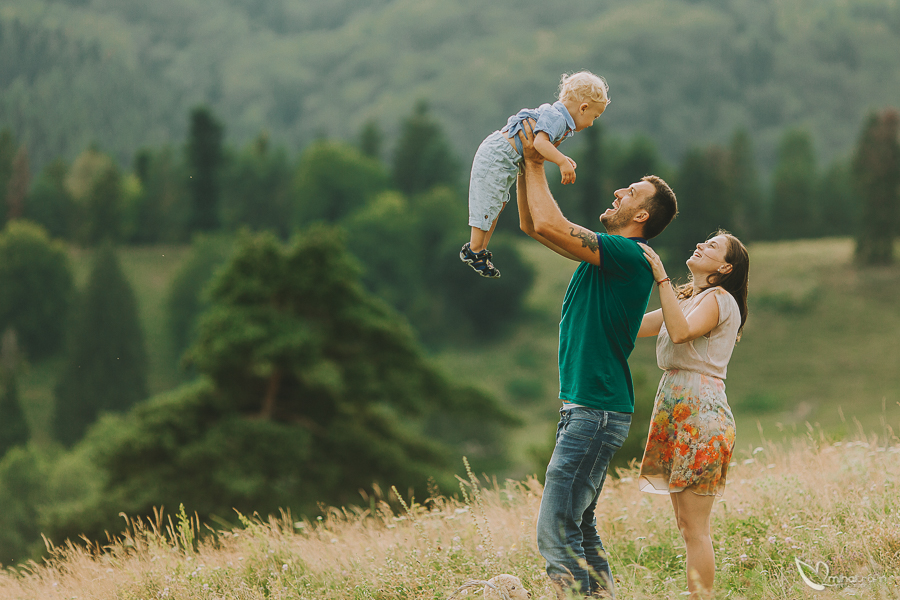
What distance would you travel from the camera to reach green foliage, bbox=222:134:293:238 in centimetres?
8469

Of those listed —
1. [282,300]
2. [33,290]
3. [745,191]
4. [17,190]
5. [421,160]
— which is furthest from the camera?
[421,160]

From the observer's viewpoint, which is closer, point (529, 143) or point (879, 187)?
point (529, 143)

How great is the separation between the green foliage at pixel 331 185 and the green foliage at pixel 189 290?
15.1 meters

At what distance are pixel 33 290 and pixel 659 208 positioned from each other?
73733mm

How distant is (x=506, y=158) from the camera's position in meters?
3.76

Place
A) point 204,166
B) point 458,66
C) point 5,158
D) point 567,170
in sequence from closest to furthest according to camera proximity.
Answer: point 567,170 → point 204,166 → point 5,158 → point 458,66

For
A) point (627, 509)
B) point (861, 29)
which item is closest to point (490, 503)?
point (627, 509)

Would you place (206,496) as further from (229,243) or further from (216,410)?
(229,243)

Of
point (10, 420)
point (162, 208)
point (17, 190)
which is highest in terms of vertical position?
point (17, 190)

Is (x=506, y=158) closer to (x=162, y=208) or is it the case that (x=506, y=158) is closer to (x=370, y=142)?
(x=162, y=208)

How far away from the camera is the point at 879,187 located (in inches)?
2263

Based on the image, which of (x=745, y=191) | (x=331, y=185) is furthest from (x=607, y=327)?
(x=331, y=185)

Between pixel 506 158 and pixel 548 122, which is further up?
pixel 548 122

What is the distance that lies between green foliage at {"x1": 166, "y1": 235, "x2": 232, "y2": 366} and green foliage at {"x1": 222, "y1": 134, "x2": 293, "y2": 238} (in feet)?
59.4
